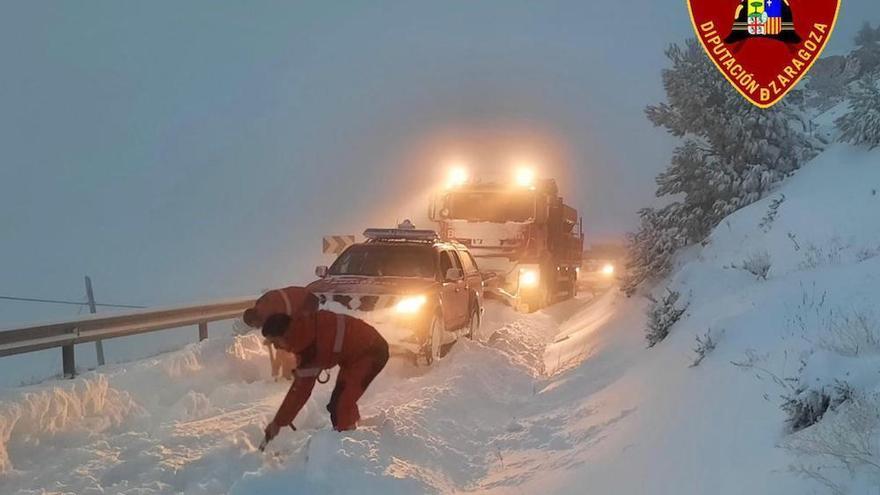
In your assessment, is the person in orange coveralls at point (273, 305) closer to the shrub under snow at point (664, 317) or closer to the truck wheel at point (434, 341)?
the truck wheel at point (434, 341)

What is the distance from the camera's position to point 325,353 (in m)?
5.70

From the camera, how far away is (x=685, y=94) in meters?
14.5

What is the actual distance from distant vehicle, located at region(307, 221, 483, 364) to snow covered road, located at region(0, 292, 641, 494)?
1.99 feet

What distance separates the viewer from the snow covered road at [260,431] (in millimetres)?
5156

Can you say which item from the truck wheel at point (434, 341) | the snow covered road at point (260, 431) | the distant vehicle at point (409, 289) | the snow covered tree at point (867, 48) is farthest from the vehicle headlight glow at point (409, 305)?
the snow covered tree at point (867, 48)

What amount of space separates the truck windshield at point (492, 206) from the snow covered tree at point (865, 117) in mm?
8156

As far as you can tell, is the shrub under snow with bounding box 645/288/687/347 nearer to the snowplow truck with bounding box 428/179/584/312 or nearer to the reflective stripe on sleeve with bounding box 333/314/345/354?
the reflective stripe on sleeve with bounding box 333/314/345/354

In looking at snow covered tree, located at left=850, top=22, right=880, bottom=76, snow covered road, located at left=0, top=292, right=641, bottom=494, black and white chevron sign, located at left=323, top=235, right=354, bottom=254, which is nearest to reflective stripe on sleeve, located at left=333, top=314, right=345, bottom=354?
→ snow covered road, located at left=0, top=292, right=641, bottom=494

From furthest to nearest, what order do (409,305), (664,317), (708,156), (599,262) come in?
(599,262) < (708,156) < (409,305) < (664,317)

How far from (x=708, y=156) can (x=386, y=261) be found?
7068 millimetres

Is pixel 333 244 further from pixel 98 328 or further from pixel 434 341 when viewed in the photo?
pixel 98 328

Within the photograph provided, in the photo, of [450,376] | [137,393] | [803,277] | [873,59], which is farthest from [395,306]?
[873,59]

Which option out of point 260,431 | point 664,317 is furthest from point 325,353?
point 664,317

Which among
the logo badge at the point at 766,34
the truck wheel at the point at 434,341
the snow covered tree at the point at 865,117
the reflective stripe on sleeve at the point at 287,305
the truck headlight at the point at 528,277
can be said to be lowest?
the truck headlight at the point at 528,277
